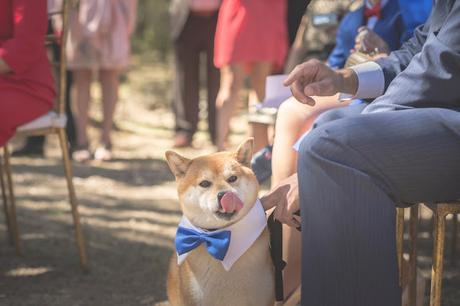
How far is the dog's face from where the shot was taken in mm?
1958

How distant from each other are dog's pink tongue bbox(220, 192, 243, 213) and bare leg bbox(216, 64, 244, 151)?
3.00m

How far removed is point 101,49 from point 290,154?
138 inches

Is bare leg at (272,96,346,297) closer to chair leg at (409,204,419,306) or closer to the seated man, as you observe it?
chair leg at (409,204,419,306)

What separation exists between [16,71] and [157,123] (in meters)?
4.60

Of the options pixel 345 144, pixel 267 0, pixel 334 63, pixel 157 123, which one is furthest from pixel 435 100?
pixel 157 123

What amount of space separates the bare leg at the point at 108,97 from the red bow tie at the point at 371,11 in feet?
9.84

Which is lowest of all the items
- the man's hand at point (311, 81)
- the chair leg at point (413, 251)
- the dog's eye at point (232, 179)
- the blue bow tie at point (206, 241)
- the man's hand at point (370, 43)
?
the chair leg at point (413, 251)

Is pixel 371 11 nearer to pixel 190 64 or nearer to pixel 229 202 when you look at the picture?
pixel 229 202

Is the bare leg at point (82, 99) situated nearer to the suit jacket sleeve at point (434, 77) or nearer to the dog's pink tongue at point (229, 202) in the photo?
the dog's pink tongue at point (229, 202)

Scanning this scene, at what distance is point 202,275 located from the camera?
2.05 m

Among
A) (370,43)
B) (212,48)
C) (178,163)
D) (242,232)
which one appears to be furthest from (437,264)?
(212,48)

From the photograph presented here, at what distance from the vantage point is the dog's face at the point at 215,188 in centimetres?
196

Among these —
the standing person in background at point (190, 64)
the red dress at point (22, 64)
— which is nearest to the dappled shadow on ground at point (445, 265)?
the red dress at point (22, 64)

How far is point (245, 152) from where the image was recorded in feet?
6.90
